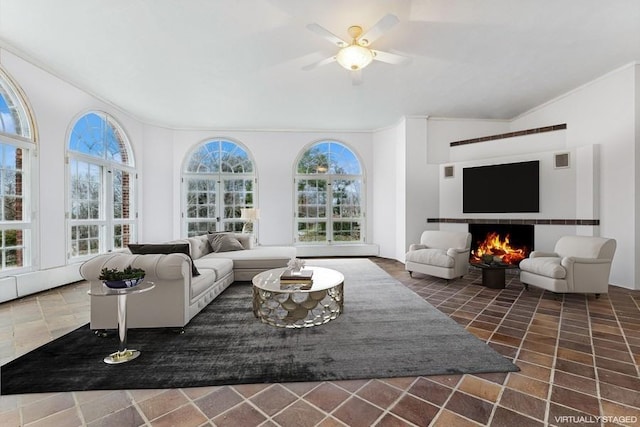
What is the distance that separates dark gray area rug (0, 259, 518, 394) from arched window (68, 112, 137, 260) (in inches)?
112

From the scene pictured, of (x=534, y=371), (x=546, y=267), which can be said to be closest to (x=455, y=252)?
(x=546, y=267)

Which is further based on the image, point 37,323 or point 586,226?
point 586,226

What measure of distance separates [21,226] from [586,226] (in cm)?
849

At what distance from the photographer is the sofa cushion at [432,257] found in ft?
14.3

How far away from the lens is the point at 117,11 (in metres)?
2.84

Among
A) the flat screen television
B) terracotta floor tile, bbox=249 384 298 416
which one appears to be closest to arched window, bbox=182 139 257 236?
the flat screen television

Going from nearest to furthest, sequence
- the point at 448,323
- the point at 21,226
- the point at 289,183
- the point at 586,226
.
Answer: the point at 448,323
the point at 21,226
the point at 586,226
the point at 289,183

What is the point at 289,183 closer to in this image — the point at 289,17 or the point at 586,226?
the point at 289,17

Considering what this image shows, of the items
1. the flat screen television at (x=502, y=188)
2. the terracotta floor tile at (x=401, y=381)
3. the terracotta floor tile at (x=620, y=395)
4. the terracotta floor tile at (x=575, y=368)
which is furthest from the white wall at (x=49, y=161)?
the flat screen television at (x=502, y=188)

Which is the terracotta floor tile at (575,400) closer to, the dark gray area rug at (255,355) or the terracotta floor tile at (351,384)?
the dark gray area rug at (255,355)

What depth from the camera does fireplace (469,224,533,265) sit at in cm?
509

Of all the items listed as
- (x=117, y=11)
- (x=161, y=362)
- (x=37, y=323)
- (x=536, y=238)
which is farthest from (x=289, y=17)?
(x=536, y=238)

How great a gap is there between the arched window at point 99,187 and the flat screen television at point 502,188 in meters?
7.07

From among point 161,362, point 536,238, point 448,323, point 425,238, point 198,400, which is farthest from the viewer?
point 425,238
